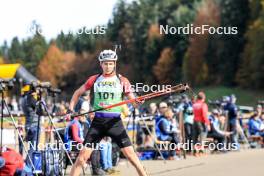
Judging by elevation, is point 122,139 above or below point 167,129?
below

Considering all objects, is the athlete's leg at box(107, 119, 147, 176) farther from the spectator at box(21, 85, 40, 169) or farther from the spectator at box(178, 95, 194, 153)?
the spectator at box(178, 95, 194, 153)

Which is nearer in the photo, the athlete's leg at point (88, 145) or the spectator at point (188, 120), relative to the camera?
the athlete's leg at point (88, 145)

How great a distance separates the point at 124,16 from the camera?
7169 centimetres

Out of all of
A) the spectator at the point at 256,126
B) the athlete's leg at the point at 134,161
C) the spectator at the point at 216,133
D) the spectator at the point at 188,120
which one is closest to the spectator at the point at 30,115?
the athlete's leg at the point at 134,161

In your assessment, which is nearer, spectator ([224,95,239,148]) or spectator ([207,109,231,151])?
spectator ([207,109,231,151])

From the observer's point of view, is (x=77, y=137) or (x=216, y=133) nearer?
(x=77, y=137)

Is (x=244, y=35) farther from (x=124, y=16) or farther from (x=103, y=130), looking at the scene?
(x=103, y=130)

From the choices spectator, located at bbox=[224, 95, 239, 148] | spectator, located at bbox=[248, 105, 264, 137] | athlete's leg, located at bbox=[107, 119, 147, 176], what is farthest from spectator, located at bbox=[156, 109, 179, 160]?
athlete's leg, located at bbox=[107, 119, 147, 176]

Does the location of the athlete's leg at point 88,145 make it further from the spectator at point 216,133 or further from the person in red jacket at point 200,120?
the spectator at point 216,133

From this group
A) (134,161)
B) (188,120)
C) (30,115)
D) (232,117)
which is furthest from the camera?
(232,117)

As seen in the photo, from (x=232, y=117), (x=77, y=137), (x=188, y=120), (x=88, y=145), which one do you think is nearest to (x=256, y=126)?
(x=232, y=117)

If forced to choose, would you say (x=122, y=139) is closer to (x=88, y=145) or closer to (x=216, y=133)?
(x=88, y=145)

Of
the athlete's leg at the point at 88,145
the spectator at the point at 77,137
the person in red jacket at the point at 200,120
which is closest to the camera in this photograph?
the athlete's leg at the point at 88,145

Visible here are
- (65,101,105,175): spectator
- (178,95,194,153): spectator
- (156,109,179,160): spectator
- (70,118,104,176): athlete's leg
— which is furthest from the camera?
(178,95,194,153): spectator
